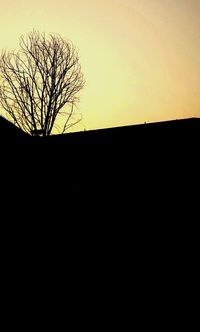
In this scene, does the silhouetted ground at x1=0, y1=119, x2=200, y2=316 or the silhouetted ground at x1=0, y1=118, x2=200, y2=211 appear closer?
the silhouetted ground at x1=0, y1=119, x2=200, y2=316

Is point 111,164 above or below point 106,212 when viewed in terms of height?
above

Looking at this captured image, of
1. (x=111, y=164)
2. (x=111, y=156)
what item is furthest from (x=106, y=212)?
(x=111, y=156)

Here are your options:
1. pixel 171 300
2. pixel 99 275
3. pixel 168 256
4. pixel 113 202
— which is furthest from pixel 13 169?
pixel 171 300

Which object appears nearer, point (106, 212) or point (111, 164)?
point (106, 212)

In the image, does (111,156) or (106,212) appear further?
(111,156)

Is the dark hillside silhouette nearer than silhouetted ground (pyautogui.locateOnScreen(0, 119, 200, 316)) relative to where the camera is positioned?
No

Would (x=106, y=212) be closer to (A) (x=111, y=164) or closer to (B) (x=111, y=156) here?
(A) (x=111, y=164)

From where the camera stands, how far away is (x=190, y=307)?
4.45 metres

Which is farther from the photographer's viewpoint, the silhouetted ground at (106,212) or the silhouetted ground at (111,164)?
the silhouetted ground at (111,164)

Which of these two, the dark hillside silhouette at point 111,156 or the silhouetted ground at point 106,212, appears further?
the dark hillside silhouette at point 111,156

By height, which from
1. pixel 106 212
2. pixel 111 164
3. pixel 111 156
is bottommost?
pixel 106 212

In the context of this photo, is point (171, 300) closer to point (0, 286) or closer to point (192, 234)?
point (192, 234)

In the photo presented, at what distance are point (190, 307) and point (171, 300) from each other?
13.1 inches

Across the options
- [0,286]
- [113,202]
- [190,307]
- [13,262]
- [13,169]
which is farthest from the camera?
[13,169]
